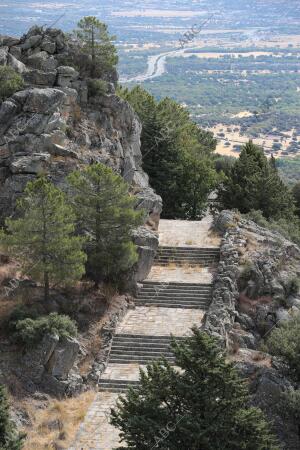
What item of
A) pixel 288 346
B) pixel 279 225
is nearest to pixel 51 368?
pixel 288 346

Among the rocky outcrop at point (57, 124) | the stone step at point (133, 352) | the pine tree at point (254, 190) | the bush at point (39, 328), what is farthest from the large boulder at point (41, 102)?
the pine tree at point (254, 190)

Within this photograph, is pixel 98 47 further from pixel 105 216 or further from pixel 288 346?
pixel 288 346

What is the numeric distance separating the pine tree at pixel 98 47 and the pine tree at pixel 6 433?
24416mm

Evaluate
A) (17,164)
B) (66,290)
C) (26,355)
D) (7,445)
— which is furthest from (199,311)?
(7,445)

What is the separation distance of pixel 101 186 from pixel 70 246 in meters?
3.67

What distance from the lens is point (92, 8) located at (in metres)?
200

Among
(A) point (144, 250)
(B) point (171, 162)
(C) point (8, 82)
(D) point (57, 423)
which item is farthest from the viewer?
(B) point (171, 162)

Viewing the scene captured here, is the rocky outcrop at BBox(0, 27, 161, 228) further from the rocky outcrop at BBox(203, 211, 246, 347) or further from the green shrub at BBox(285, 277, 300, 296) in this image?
the green shrub at BBox(285, 277, 300, 296)

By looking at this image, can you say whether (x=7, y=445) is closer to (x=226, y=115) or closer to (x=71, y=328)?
(x=71, y=328)

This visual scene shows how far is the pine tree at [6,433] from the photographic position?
20.8 meters

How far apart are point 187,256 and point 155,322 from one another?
6.16 metres

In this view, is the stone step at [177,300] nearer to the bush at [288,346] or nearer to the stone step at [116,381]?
the bush at [288,346]

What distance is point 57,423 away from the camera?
2558cm

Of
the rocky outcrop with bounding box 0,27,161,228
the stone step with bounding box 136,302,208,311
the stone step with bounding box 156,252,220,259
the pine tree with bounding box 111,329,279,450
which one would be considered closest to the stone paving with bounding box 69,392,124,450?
the pine tree with bounding box 111,329,279,450
